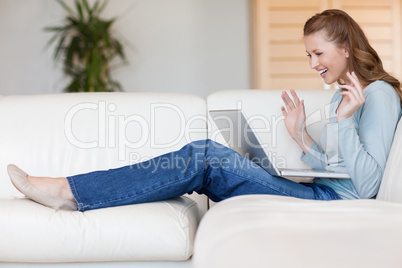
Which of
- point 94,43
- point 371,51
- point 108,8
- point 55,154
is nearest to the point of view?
point 371,51

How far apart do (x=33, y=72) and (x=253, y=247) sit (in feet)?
13.9

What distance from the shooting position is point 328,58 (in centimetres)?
195

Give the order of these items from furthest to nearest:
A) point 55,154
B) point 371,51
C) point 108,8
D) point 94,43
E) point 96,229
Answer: point 108,8 < point 94,43 < point 55,154 < point 371,51 < point 96,229

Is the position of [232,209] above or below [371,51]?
below

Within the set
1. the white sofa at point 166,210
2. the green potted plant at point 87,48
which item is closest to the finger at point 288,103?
the white sofa at point 166,210

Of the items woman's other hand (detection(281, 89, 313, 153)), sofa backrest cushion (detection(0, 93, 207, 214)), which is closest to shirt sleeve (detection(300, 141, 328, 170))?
woman's other hand (detection(281, 89, 313, 153))

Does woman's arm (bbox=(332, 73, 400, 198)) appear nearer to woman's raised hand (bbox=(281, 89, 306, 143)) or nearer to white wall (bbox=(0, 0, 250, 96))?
woman's raised hand (bbox=(281, 89, 306, 143))

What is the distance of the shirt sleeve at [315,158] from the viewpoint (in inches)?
78.8

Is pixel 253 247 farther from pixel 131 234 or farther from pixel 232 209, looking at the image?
pixel 131 234

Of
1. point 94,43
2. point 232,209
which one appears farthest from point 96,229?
point 94,43

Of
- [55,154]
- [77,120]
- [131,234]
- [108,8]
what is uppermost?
[108,8]

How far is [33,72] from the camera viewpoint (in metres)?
4.84

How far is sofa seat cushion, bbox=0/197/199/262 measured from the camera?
1.57 m

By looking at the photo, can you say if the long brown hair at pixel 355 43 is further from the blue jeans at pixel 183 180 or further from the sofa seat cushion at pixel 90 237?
the sofa seat cushion at pixel 90 237
